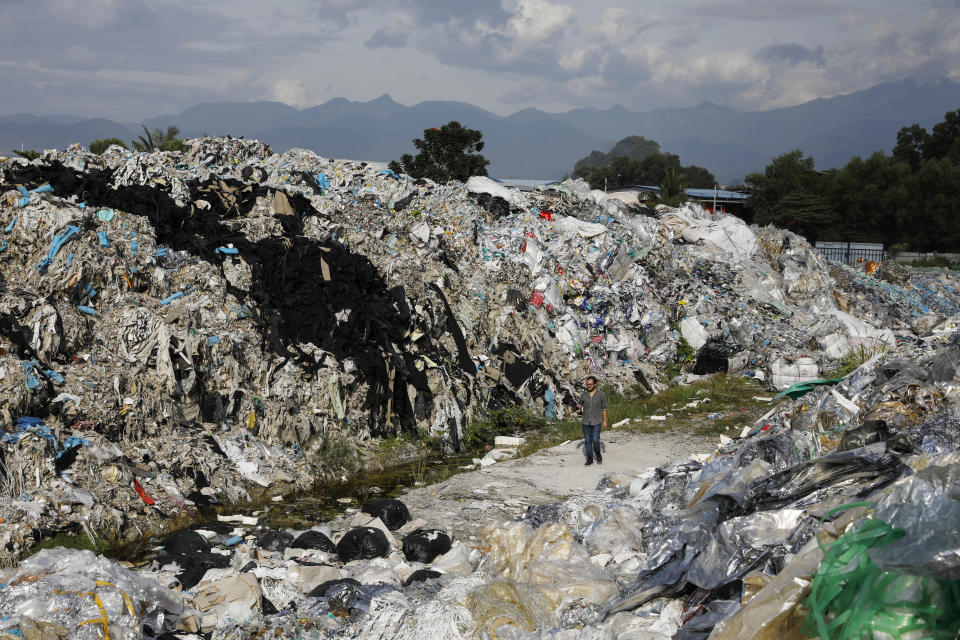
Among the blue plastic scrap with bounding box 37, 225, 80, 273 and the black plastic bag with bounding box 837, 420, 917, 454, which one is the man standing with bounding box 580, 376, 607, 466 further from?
the blue plastic scrap with bounding box 37, 225, 80, 273

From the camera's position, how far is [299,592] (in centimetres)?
561

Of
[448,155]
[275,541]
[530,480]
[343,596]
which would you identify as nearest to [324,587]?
[343,596]

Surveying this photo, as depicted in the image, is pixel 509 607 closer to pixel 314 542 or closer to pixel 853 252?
pixel 314 542

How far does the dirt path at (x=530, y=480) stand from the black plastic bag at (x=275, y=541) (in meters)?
1.44

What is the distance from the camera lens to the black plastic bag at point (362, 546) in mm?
6566

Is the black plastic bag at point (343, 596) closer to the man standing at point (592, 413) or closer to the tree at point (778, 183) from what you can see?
the man standing at point (592, 413)

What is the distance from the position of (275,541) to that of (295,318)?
4.07 meters

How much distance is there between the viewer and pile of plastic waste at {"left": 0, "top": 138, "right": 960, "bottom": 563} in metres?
7.94

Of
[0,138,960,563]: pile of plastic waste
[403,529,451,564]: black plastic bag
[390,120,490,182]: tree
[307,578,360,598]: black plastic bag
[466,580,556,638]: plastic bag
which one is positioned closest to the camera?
[466,580,556,638]: plastic bag

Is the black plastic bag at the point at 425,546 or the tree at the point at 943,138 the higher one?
the tree at the point at 943,138

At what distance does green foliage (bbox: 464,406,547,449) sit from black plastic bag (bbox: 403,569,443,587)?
4.55 meters

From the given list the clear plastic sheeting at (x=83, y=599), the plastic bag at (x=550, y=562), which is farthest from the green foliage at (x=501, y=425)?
the clear plastic sheeting at (x=83, y=599)

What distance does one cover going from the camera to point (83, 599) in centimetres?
434

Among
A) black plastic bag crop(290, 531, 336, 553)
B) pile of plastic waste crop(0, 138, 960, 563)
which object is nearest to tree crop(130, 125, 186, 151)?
pile of plastic waste crop(0, 138, 960, 563)
